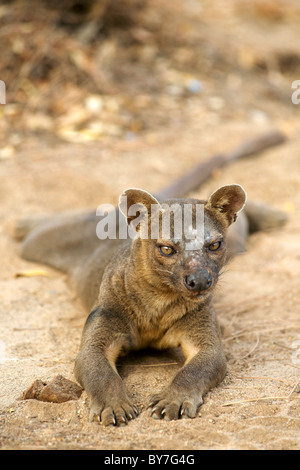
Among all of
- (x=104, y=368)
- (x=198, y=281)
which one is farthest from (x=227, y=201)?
(x=104, y=368)

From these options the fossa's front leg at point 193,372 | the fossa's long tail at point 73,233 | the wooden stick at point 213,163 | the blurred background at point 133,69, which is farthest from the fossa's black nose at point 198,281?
the blurred background at point 133,69

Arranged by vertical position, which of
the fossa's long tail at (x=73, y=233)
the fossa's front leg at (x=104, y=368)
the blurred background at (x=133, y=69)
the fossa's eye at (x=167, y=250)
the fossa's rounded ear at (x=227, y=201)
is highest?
the fossa's rounded ear at (x=227, y=201)

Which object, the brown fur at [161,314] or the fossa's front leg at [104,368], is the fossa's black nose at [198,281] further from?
the fossa's front leg at [104,368]

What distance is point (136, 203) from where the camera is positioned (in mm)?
4043

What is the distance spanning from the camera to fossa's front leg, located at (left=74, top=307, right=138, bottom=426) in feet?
10.8

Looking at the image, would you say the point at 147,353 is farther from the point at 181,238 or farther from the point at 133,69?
the point at 133,69

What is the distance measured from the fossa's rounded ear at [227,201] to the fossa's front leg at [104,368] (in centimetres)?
95

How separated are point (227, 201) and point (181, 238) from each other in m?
0.54

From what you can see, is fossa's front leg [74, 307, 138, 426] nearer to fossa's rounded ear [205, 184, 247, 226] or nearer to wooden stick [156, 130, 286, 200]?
fossa's rounded ear [205, 184, 247, 226]

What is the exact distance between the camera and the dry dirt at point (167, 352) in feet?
10.2

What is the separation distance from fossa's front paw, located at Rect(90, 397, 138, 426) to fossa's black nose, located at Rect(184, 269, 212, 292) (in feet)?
2.36

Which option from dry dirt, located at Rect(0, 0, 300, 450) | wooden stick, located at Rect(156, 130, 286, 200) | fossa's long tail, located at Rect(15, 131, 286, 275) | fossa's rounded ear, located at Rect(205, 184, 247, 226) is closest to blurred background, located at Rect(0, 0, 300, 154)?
dry dirt, located at Rect(0, 0, 300, 450)

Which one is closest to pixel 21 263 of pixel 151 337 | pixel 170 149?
pixel 151 337

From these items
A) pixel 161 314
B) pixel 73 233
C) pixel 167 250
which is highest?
pixel 167 250
